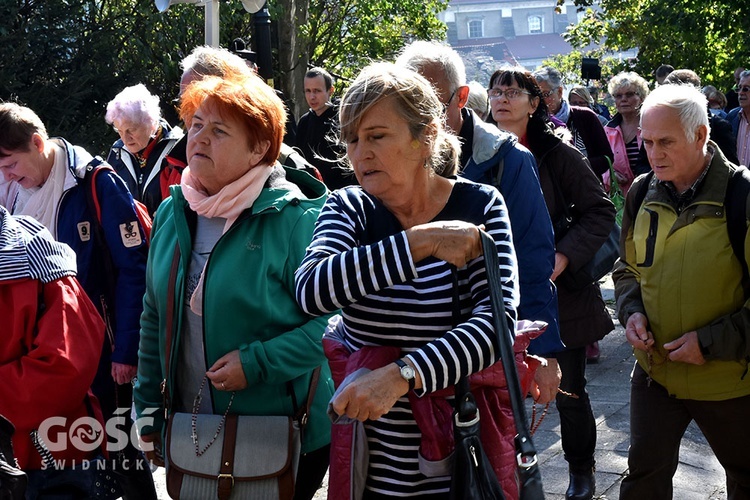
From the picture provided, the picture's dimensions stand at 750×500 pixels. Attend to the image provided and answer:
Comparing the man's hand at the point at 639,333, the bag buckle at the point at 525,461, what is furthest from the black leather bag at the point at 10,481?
the man's hand at the point at 639,333

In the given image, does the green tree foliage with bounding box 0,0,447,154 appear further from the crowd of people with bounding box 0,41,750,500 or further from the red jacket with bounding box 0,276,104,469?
the red jacket with bounding box 0,276,104,469

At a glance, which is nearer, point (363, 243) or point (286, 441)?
point (363, 243)

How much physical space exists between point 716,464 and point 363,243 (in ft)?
11.8

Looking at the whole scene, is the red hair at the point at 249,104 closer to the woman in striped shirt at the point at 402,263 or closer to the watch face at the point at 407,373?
the woman in striped shirt at the point at 402,263

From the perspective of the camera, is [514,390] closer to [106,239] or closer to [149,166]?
[106,239]

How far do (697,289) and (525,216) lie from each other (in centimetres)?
77

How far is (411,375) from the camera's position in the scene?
2.38 metres

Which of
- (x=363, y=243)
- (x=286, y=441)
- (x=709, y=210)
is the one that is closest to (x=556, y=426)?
(x=709, y=210)

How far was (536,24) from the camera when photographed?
479 ft

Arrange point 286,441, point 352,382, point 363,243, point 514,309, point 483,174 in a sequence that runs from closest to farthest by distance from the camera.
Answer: point 352,382, point 514,309, point 363,243, point 286,441, point 483,174

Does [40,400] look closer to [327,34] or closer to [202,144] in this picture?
[202,144]

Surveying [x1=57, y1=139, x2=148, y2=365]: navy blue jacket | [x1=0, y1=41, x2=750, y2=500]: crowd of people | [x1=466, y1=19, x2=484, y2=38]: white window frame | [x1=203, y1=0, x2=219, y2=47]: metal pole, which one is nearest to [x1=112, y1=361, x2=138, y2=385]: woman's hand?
[x1=0, y1=41, x2=750, y2=500]: crowd of people

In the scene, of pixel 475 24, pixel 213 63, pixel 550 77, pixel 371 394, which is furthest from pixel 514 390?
pixel 475 24

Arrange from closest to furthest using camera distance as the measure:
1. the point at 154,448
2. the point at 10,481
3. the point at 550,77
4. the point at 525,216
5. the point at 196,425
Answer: the point at 10,481 → the point at 196,425 → the point at 154,448 → the point at 525,216 → the point at 550,77
